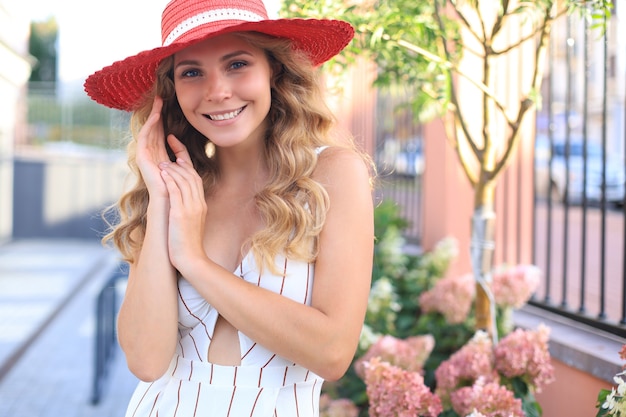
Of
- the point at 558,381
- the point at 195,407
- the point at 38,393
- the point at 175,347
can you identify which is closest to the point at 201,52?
the point at 175,347

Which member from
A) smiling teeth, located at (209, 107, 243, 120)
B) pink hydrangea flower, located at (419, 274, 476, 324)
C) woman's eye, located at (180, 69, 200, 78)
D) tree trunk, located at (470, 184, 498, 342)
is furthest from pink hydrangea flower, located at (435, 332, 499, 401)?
woman's eye, located at (180, 69, 200, 78)

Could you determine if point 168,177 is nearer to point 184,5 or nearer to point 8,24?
point 184,5

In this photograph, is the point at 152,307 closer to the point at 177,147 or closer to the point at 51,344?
the point at 177,147

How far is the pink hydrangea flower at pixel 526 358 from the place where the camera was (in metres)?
2.64

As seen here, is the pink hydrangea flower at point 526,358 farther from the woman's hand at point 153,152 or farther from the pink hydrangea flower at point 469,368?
the woman's hand at point 153,152

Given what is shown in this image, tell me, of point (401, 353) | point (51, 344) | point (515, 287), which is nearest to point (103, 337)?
point (51, 344)

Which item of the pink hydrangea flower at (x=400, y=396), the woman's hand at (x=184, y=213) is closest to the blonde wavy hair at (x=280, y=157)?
the woman's hand at (x=184, y=213)

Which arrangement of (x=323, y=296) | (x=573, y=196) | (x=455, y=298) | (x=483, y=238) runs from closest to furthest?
(x=323, y=296) < (x=483, y=238) < (x=455, y=298) < (x=573, y=196)

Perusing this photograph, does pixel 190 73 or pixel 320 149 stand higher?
pixel 190 73

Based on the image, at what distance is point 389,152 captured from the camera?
25.8 feet

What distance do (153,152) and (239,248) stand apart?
387 mm

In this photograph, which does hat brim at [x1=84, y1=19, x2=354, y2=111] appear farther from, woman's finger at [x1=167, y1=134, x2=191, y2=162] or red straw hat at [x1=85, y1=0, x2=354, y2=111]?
woman's finger at [x1=167, y1=134, x2=191, y2=162]

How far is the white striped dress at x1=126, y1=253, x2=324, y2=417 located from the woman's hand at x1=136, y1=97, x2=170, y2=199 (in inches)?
10.3

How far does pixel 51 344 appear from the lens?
6.70m
